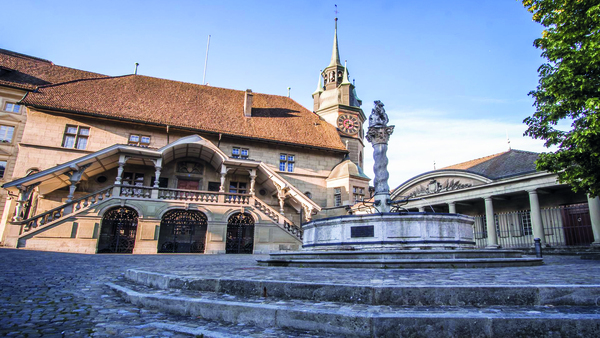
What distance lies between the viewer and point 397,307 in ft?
13.1

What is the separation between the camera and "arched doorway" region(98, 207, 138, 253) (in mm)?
20891

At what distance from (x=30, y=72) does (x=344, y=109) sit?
27722 mm

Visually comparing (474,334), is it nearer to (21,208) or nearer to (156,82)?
(21,208)

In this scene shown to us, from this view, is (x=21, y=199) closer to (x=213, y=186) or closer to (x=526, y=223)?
(x=213, y=186)

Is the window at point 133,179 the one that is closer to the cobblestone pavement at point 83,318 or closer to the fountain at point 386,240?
the fountain at point 386,240

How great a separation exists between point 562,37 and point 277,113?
23791 mm

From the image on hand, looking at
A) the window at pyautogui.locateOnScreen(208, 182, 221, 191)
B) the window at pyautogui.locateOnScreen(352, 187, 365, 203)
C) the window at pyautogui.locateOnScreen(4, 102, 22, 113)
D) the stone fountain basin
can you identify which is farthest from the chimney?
the stone fountain basin

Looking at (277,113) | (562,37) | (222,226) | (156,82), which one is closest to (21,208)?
(222,226)

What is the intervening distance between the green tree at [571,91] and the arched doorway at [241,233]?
1709 cm

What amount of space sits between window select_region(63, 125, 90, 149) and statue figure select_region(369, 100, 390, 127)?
20982mm

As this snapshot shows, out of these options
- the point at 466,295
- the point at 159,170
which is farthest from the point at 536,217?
the point at 159,170

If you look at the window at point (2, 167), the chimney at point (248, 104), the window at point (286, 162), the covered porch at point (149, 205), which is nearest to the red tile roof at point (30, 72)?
the window at point (2, 167)

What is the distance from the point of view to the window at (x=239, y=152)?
27.8 m

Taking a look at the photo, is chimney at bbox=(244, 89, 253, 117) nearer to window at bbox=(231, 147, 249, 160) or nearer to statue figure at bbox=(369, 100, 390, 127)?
window at bbox=(231, 147, 249, 160)
